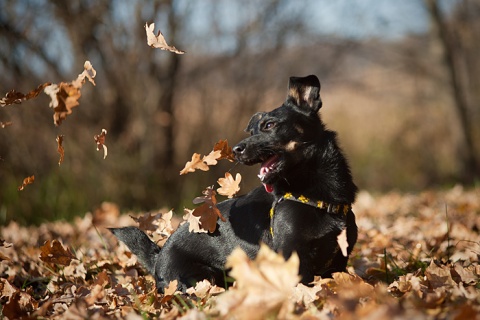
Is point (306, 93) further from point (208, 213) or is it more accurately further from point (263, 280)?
point (263, 280)

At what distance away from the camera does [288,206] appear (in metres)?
3.10

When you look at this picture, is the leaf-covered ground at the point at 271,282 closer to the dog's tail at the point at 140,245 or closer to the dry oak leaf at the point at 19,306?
the dry oak leaf at the point at 19,306

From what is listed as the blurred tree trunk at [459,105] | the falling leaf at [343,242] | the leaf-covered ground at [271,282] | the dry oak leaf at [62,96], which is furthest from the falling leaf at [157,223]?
the blurred tree trunk at [459,105]

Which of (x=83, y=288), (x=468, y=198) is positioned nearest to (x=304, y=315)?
(x=83, y=288)

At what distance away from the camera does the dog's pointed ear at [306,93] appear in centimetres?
345

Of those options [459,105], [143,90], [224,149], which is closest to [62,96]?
[224,149]

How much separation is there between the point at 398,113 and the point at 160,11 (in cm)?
821

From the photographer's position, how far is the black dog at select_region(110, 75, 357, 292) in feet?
10.0

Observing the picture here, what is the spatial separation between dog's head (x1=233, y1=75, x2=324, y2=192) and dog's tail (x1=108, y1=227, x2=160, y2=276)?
3.06 feet

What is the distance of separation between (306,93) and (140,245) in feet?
5.05

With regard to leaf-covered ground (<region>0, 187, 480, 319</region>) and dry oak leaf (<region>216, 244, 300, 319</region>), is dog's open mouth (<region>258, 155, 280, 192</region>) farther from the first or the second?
dry oak leaf (<region>216, 244, 300, 319</region>)

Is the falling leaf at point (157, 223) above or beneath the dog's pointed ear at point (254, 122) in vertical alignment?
beneath

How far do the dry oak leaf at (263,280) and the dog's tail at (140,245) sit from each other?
1.66 metres

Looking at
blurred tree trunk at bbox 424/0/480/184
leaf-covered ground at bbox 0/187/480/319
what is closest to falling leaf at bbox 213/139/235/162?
leaf-covered ground at bbox 0/187/480/319
